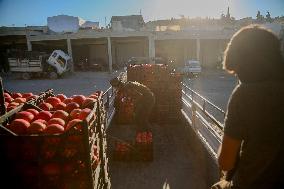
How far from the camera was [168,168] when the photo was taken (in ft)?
22.2

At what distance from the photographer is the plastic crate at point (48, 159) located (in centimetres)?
275

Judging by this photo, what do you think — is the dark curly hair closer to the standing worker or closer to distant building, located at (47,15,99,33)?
the standing worker

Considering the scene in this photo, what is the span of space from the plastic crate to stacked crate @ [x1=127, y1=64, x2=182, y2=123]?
7.36m

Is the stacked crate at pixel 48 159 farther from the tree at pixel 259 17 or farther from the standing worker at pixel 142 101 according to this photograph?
the tree at pixel 259 17

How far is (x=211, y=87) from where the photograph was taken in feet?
79.1

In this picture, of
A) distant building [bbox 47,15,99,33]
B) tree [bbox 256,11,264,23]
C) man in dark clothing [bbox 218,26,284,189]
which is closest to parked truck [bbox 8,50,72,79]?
distant building [bbox 47,15,99,33]

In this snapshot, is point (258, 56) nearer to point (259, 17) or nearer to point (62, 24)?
point (62, 24)

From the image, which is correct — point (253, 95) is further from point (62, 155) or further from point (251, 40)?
point (62, 155)

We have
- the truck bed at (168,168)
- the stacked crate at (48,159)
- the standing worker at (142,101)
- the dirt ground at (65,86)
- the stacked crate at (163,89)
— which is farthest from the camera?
the dirt ground at (65,86)

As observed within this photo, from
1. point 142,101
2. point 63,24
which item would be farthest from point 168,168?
point 63,24

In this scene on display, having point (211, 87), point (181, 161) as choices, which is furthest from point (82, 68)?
point (181, 161)

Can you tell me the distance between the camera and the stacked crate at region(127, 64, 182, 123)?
32.9ft

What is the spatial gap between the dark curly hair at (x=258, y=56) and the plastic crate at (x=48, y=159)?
152 centimetres

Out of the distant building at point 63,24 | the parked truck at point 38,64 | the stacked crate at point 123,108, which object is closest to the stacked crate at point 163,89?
the stacked crate at point 123,108
